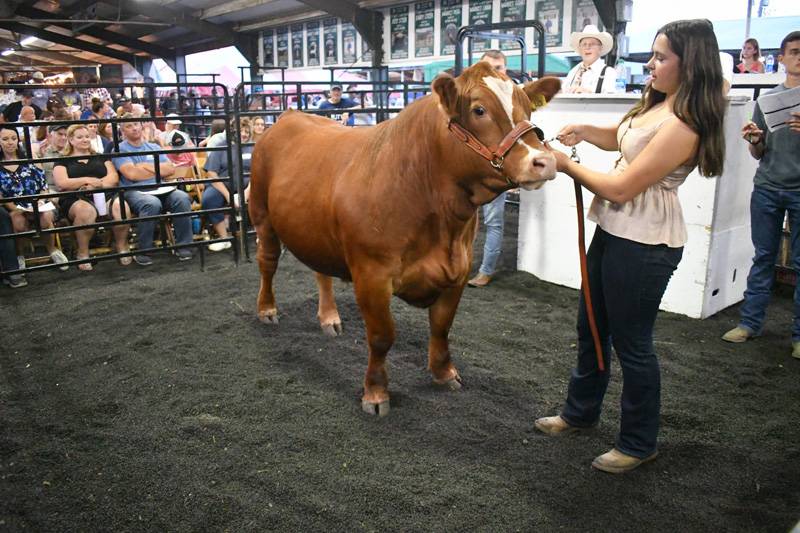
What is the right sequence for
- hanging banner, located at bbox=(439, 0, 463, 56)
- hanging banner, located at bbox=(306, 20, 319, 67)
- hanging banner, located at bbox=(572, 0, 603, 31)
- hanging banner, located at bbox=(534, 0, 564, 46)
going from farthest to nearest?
hanging banner, located at bbox=(306, 20, 319, 67)
hanging banner, located at bbox=(439, 0, 463, 56)
hanging banner, located at bbox=(534, 0, 564, 46)
hanging banner, located at bbox=(572, 0, 603, 31)

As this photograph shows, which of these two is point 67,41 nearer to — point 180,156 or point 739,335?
point 180,156

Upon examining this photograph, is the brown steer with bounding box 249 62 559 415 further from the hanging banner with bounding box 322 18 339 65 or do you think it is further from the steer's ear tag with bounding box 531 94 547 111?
the hanging banner with bounding box 322 18 339 65

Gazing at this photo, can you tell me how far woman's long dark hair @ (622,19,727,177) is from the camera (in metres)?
1.97

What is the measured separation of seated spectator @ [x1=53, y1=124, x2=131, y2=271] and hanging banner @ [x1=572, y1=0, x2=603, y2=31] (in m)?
6.46

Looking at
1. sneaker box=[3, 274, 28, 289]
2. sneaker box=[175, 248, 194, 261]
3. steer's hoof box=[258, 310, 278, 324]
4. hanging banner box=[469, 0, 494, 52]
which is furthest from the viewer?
hanging banner box=[469, 0, 494, 52]

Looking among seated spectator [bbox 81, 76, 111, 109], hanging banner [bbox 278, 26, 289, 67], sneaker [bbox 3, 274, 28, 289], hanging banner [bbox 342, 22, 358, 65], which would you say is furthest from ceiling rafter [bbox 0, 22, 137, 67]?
sneaker [bbox 3, 274, 28, 289]

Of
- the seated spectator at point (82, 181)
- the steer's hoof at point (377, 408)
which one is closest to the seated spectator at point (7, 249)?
the seated spectator at point (82, 181)

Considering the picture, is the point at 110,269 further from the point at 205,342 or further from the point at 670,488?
the point at 670,488

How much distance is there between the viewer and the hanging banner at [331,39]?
1398cm

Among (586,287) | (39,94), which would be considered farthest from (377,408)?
(39,94)

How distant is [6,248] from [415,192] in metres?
3.93

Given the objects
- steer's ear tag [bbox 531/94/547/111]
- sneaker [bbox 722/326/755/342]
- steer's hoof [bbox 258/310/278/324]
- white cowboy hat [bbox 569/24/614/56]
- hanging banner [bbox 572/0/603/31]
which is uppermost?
hanging banner [bbox 572/0/603/31]

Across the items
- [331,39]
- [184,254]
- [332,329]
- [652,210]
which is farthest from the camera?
[331,39]

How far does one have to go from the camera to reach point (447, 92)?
7.52ft
